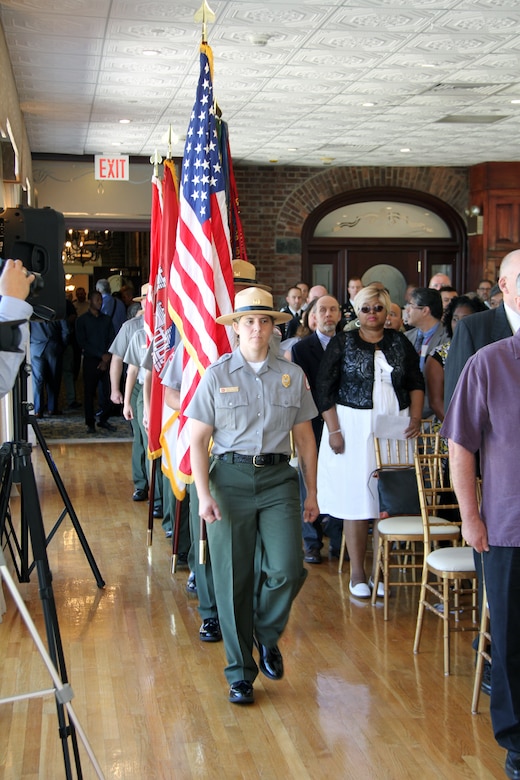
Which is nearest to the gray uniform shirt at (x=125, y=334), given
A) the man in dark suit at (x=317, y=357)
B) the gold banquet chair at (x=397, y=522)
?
the man in dark suit at (x=317, y=357)

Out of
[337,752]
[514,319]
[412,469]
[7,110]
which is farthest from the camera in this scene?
[7,110]

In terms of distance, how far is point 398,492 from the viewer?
15.2 ft

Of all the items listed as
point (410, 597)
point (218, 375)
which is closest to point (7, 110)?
point (218, 375)

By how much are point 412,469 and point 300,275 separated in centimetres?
864

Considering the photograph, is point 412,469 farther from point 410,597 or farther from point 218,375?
point 218,375

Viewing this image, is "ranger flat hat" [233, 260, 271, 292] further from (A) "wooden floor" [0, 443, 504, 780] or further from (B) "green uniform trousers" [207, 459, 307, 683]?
(A) "wooden floor" [0, 443, 504, 780]

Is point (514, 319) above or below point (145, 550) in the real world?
above

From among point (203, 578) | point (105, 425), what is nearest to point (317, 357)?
point (203, 578)

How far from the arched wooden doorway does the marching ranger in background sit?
9673 mm

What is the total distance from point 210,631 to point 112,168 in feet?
28.1

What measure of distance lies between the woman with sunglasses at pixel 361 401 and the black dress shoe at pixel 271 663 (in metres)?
1.23

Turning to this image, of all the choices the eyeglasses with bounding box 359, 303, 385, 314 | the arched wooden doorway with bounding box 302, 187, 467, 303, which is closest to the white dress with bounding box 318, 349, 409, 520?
the eyeglasses with bounding box 359, 303, 385, 314

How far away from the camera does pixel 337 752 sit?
3.21 metres

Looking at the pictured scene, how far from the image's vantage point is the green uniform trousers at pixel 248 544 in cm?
363
